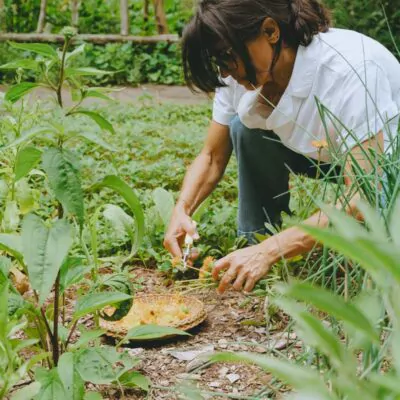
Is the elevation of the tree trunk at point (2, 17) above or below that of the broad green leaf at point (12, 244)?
below

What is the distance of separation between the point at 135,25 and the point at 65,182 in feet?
27.2

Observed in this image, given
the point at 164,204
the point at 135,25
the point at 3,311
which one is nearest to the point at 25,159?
the point at 3,311

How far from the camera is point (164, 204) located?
2.84m

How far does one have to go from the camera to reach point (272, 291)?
2240 millimetres

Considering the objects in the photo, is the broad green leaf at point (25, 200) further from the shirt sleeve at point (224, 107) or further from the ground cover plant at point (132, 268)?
the shirt sleeve at point (224, 107)

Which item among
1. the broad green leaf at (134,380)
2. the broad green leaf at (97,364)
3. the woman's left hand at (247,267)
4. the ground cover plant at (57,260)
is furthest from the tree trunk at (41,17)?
the broad green leaf at (97,364)

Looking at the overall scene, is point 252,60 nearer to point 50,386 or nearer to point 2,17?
point 50,386

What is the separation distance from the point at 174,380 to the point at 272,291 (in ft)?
1.62

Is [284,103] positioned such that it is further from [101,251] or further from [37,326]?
[37,326]

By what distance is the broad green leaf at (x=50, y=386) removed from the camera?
144cm

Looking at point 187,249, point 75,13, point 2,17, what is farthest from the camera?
point 75,13

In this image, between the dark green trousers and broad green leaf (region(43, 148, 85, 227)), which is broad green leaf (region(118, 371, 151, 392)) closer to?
broad green leaf (region(43, 148, 85, 227))

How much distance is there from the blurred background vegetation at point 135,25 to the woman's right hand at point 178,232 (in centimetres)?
304

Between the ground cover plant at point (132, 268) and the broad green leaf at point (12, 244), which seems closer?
the ground cover plant at point (132, 268)
